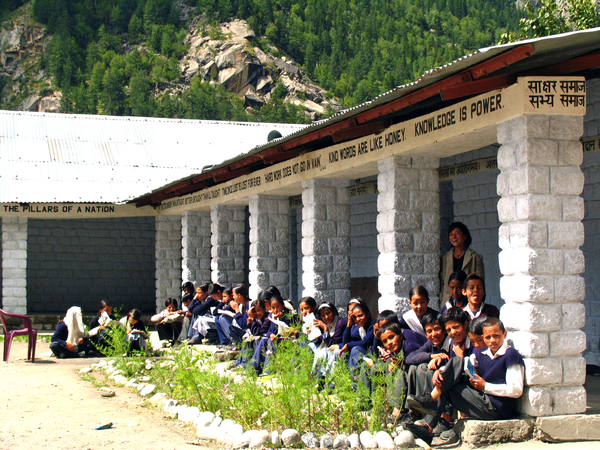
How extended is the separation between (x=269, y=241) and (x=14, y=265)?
7.46 metres

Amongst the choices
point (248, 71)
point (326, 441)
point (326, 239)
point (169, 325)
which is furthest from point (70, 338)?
point (248, 71)

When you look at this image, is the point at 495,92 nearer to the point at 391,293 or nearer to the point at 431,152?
the point at 431,152

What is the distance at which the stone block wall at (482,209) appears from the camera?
35.4 feet

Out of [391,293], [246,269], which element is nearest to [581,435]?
[391,293]

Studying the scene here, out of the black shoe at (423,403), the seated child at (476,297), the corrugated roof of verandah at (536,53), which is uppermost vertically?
the corrugated roof of verandah at (536,53)

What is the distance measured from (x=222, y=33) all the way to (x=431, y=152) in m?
85.3

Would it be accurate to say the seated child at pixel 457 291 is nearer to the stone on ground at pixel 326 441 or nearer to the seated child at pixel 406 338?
the seated child at pixel 406 338

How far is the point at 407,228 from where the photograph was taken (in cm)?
853

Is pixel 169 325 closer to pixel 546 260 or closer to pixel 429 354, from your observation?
pixel 429 354

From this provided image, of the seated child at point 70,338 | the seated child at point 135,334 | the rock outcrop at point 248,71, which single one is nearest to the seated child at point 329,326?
the seated child at point 135,334

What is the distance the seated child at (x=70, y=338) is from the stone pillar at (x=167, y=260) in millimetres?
5942

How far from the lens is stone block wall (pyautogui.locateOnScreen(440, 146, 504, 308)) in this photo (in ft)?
35.4

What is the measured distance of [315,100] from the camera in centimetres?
8425

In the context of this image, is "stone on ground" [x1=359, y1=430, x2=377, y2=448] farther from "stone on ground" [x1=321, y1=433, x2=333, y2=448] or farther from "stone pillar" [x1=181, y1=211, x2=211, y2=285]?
"stone pillar" [x1=181, y1=211, x2=211, y2=285]
